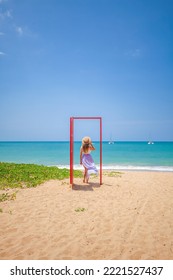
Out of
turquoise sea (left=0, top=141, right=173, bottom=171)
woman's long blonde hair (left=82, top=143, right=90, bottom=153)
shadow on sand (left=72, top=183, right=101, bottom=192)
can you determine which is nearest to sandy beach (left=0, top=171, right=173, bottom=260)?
shadow on sand (left=72, top=183, right=101, bottom=192)

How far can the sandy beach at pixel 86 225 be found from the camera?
4688 millimetres

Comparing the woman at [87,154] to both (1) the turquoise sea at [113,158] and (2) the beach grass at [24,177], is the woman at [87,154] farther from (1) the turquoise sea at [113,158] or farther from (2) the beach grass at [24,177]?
(1) the turquoise sea at [113,158]

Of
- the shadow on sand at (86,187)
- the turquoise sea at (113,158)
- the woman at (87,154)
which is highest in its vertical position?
the woman at (87,154)

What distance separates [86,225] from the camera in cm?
604

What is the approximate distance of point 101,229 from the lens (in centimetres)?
580

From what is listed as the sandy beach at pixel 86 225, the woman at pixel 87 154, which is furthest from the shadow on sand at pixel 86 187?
the woman at pixel 87 154

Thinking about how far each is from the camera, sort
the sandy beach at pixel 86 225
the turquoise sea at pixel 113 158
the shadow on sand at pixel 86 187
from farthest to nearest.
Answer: the turquoise sea at pixel 113 158 → the shadow on sand at pixel 86 187 → the sandy beach at pixel 86 225

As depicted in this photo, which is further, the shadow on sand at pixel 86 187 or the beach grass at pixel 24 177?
the beach grass at pixel 24 177

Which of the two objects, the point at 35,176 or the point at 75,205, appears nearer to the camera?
the point at 75,205

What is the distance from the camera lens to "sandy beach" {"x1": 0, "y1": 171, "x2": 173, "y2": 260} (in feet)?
15.4
